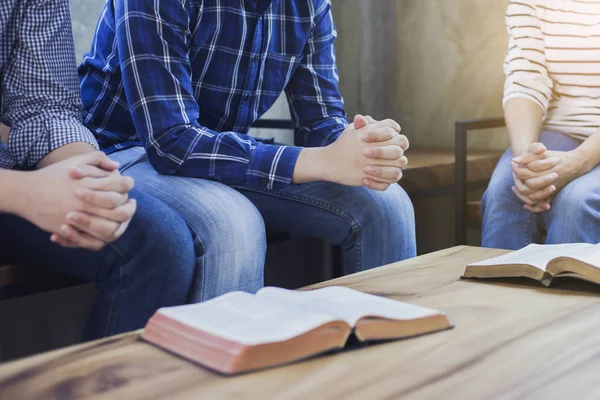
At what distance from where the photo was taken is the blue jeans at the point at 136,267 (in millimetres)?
1364

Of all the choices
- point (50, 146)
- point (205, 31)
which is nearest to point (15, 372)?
point (50, 146)

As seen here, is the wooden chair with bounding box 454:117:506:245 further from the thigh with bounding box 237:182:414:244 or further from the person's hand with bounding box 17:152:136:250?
the person's hand with bounding box 17:152:136:250

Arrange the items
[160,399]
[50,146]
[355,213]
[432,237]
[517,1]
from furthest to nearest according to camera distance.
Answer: [432,237]
[517,1]
[355,213]
[50,146]
[160,399]

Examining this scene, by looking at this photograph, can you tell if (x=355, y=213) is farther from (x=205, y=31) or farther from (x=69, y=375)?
(x=69, y=375)

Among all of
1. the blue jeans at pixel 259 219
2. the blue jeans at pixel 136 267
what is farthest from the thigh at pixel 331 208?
the blue jeans at pixel 136 267

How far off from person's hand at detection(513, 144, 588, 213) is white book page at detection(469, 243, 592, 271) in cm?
51

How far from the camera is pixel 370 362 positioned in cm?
87

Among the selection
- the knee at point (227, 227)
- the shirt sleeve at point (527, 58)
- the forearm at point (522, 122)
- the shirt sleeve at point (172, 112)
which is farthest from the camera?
the shirt sleeve at point (527, 58)

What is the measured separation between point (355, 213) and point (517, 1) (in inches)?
36.5

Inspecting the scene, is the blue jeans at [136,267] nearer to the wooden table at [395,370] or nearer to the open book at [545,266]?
the wooden table at [395,370]

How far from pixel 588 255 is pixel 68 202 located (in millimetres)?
837

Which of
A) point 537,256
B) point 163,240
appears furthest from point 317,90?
point 537,256

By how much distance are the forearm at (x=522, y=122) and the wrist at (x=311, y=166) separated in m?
0.68

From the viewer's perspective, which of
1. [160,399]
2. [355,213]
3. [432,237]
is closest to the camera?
[160,399]
